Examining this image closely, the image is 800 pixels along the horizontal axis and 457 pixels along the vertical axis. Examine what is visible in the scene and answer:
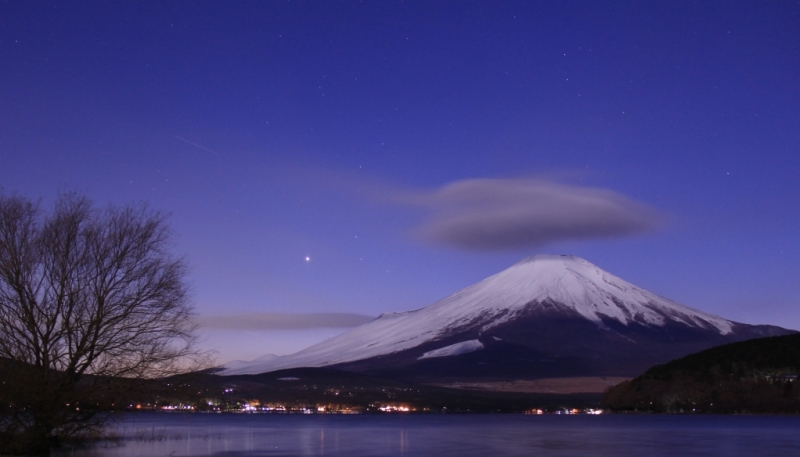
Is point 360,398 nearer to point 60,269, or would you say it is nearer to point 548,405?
point 548,405

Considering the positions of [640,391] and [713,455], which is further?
[640,391]

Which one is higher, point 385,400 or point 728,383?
point 728,383

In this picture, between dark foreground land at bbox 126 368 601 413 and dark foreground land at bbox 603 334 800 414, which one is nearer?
dark foreground land at bbox 603 334 800 414

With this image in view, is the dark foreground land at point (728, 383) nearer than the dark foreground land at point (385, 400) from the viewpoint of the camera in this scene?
Yes

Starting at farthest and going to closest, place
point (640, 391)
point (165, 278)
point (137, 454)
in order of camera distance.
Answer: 1. point (640, 391)
2. point (137, 454)
3. point (165, 278)

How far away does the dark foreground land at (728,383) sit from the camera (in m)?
118

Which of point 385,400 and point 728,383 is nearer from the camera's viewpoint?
point 728,383

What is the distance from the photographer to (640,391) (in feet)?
449

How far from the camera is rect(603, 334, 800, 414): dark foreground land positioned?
117812mm

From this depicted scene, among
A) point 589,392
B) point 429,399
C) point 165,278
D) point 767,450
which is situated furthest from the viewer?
point 589,392

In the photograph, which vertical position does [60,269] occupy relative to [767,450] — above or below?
above

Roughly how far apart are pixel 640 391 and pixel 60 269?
12038cm

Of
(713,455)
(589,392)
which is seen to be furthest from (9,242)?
(589,392)

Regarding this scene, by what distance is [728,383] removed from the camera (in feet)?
405
